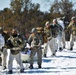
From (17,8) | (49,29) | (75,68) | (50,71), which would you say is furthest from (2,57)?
(17,8)

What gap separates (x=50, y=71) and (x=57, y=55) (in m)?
5.07

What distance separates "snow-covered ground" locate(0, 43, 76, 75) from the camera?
46.0 feet

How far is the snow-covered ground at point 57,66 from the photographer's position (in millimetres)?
14020

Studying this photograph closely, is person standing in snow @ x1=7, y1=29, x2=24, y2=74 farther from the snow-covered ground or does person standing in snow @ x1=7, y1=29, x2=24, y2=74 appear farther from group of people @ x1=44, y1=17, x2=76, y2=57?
group of people @ x1=44, y1=17, x2=76, y2=57

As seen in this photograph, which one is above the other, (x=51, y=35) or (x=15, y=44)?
(x=51, y=35)

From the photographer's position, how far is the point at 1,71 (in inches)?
560

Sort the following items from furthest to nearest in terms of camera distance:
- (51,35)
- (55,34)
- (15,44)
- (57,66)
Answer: (55,34)
(51,35)
(57,66)
(15,44)

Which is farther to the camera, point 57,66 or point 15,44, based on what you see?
point 57,66

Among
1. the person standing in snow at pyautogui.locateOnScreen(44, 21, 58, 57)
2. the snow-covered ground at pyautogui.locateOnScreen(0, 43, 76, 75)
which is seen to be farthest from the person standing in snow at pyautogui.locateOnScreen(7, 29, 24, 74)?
the person standing in snow at pyautogui.locateOnScreen(44, 21, 58, 57)

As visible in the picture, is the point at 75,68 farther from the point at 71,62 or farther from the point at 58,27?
the point at 58,27

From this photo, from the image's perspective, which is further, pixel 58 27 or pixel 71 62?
pixel 58 27

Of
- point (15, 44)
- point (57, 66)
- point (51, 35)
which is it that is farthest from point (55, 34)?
point (15, 44)

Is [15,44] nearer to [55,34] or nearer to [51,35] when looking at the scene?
[51,35]

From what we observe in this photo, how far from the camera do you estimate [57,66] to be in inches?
624
